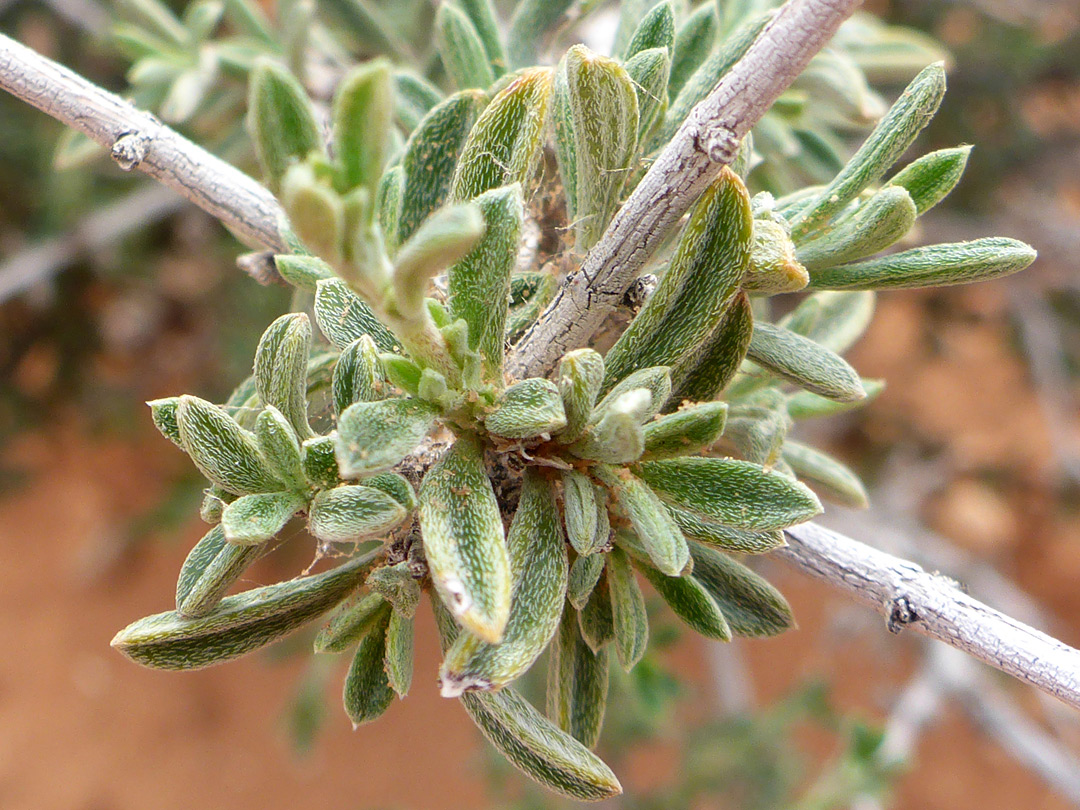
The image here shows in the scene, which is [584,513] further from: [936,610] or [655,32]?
[655,32]

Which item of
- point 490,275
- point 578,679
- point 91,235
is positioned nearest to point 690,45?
point 490,275

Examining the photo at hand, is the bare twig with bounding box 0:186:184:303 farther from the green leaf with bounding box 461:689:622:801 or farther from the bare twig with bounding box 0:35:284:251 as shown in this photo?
the green leaf with bounding box 461:689:622:801

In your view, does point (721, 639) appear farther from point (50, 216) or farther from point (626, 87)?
point (50, 216)

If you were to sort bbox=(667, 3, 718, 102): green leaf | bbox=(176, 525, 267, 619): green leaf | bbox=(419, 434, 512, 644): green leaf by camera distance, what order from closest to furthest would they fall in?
bbox=(419, 434, 512, 644): green leaf < bbox=(176, 525, 267, 619): green leaf < bbox=(667, 3, 718, 102): green leaf

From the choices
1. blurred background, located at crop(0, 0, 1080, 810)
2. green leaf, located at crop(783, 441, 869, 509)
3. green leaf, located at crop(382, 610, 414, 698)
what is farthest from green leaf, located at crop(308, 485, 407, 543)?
blurred background, located at crop(0, 0, 1080, 810)

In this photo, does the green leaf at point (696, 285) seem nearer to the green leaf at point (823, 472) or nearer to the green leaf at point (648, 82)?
the green leaf at point (648, 82)

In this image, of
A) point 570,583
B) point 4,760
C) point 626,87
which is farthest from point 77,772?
point 626,87
